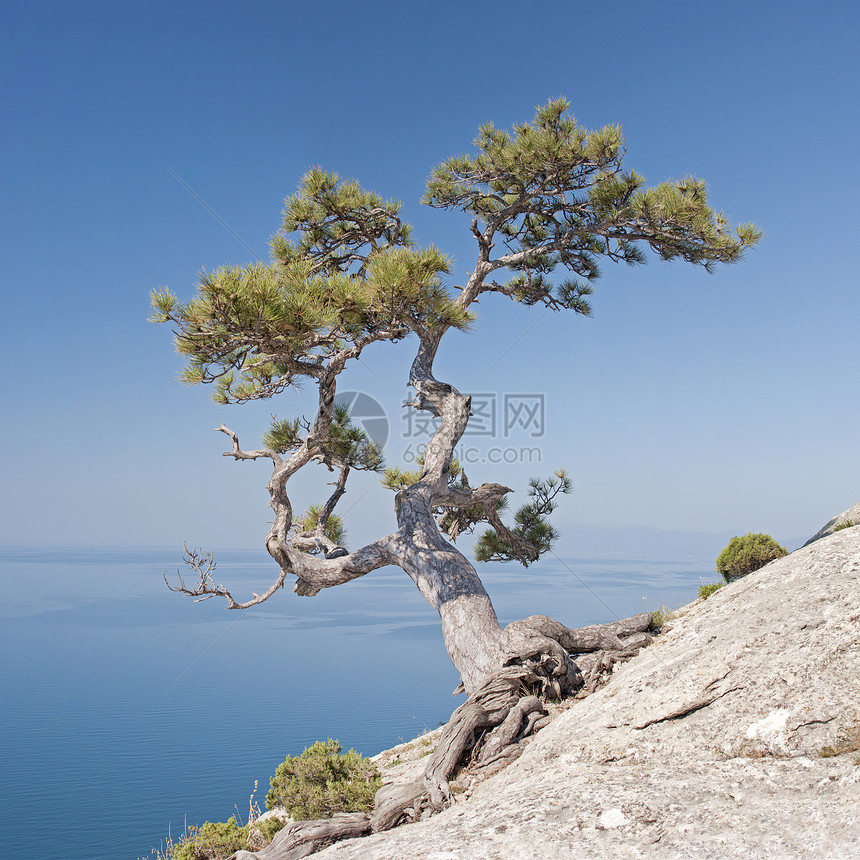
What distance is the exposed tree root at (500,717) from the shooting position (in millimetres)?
4059

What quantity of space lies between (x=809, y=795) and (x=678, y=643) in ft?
7.15

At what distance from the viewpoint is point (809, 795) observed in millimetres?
2895

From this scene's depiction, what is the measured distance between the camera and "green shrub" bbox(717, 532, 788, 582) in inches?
361

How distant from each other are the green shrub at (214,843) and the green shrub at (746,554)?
7.47 metres

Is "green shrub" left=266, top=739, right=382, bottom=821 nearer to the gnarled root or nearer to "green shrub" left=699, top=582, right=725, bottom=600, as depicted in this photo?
the gnarled root

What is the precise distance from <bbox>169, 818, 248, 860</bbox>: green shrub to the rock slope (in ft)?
4.18

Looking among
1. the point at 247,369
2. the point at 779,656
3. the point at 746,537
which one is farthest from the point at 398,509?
the point at 746,537

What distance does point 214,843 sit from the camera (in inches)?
183

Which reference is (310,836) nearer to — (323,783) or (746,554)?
(323,783)

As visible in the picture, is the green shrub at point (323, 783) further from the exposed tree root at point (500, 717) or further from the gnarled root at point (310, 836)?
the gnarled root at point (310, 836)

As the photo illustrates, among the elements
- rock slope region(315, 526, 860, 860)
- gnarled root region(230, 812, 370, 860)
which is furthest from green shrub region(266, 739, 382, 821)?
rock slope region(315, 526, 860, 860)

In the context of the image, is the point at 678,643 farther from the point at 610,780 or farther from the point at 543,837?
the point at 543,837

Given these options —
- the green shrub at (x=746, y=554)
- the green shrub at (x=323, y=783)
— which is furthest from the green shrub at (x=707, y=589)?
the green shrub at (x=323, y=783)

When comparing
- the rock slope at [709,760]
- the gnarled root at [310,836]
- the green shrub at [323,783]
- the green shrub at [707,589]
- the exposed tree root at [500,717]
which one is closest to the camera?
the rock slope at [709,760]
